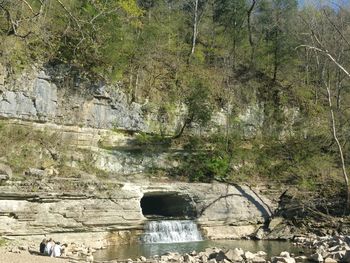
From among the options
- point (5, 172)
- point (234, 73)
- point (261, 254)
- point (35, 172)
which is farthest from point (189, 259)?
point (234, 73)

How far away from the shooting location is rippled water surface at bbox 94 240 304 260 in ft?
56.8

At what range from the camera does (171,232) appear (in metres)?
21.2

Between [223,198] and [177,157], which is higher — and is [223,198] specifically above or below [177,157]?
below

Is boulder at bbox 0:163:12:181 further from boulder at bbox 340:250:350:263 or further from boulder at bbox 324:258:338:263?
boulder at bbox 340:250:350:263

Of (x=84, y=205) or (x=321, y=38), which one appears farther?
(x=321, y=38)

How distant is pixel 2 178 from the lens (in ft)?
56.2

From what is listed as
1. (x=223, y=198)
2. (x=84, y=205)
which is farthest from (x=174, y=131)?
(x=84, y=205)

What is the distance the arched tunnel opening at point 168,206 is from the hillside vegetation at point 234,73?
1643mm

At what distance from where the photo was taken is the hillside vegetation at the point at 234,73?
2431cm

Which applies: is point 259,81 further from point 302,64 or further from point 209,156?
point 209,156

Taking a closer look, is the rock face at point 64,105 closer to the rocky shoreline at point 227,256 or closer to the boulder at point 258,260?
the rocky shoreline at point 227,256

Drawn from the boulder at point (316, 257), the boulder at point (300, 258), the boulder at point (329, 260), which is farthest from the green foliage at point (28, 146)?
the boulder at point (329, 260)

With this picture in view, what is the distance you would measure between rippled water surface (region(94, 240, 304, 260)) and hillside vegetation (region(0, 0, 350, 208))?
4947mm

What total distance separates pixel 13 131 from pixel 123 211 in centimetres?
693
